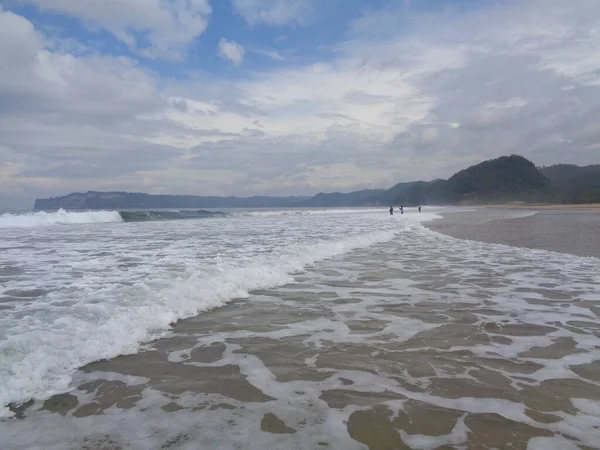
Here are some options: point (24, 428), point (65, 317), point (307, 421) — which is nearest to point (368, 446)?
point (307, 421)

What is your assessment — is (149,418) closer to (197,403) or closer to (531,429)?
(197,403)

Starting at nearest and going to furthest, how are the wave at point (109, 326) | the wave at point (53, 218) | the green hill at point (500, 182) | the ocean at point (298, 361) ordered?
the ocean at point (298, 361), the wave at point (109, 326), the wave at point (53, 218), the green hill at point (500, 182)

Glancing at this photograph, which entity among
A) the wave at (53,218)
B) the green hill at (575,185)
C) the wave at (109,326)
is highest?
the green hill at (575,185)

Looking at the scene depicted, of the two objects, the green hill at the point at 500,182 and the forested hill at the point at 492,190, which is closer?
the forested hill at the point at 492,190

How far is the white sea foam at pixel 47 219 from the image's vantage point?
3661 cm

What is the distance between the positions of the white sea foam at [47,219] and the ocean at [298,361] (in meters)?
32.9

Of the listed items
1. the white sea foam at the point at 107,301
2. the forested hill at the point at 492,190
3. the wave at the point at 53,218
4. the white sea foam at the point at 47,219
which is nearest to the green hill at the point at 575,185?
the forested hill at the point at 492,190

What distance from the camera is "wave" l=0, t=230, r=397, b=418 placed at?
13.8ft

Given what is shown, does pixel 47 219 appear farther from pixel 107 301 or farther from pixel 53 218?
pixel 107 301

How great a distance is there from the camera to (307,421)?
11.3 feet

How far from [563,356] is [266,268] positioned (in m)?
7.06

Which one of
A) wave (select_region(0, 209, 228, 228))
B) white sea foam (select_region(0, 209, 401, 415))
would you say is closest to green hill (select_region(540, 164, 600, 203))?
wave (select_region(0, 209, 228, 228))

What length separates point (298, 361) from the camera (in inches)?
188

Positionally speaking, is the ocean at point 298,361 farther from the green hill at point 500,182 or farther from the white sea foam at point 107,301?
the green hill at point 500,182
